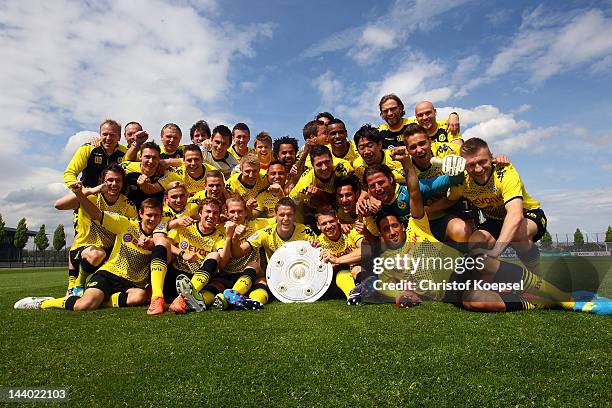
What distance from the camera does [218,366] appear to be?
2.87m

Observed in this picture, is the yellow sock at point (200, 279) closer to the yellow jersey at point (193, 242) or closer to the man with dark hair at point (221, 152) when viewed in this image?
the yellow jersey at point (193, 242)

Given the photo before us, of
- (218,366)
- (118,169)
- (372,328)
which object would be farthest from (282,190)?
(218,366)

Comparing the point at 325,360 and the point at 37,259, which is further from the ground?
the point at 325,360

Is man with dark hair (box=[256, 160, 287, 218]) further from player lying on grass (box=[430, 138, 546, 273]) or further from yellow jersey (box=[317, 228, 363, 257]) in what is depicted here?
player lying on grass (box=[430, 138, 546, 273])

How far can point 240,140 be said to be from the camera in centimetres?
790

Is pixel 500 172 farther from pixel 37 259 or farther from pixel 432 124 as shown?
pixel 37 259

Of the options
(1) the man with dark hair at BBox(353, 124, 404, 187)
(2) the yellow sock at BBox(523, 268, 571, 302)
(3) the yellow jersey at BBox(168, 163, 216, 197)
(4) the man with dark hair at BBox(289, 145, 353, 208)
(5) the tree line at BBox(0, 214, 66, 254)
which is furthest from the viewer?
(5) the tree line at BBox(0, 214, 66, 254)

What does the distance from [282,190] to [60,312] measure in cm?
354

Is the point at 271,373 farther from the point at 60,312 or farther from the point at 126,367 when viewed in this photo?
the point at 60,312

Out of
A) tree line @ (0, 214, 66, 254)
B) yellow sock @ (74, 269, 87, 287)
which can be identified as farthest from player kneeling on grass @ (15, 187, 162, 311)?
tree line @ (0, 214, 66, 254)

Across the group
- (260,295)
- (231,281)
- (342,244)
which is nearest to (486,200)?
(342,244)

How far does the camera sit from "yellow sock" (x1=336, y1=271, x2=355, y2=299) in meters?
5.42

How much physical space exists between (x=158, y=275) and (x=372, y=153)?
3.40 meters

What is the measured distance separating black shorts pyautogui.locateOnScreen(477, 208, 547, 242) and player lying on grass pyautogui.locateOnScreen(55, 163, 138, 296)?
5265mm
